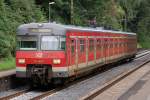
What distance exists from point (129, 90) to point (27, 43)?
457 cm

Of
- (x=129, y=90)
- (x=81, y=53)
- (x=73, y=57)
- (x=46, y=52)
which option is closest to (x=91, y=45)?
(x=81, y=53)

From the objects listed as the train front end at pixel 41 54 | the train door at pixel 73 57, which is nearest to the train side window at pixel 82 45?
the train door at pixel 73 57

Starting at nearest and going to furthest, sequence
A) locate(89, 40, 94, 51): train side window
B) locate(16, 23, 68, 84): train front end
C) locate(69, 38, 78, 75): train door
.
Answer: locate(16, 23, 68, 84): train front end → locate(69, 38, 78, 75): train door → locate(89, 40, 94, 51): train side window

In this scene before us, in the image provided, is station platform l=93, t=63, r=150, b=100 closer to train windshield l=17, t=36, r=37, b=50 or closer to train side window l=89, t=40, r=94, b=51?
train side window l=89, t=40, r=94, b=51

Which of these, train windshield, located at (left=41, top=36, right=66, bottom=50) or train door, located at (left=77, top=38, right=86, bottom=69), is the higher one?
train windshield, located at (left=41, top=36, right=66, bottom=50)

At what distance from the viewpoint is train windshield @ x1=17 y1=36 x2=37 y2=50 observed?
21953 millimetres

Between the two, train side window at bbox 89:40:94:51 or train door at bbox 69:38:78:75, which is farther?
train side window at bbox 89:40:94:51

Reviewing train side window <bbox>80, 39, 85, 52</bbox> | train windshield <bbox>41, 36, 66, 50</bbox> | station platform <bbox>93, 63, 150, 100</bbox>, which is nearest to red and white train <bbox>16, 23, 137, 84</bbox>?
train windshield <bbox>41, 36, 66, 50</bbox>

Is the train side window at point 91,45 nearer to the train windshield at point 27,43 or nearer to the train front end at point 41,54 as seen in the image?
the train front end at point 41,54

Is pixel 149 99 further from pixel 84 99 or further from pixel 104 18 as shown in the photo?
pixel 104 18

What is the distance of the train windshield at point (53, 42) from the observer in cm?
2176

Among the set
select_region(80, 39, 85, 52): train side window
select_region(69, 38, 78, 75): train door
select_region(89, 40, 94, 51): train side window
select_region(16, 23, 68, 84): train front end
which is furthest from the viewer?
select_region(89, 40, 94, 51): train side window

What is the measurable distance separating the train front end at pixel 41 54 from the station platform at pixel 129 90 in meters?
2.29

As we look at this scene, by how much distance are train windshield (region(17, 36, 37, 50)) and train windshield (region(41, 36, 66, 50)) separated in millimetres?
345
